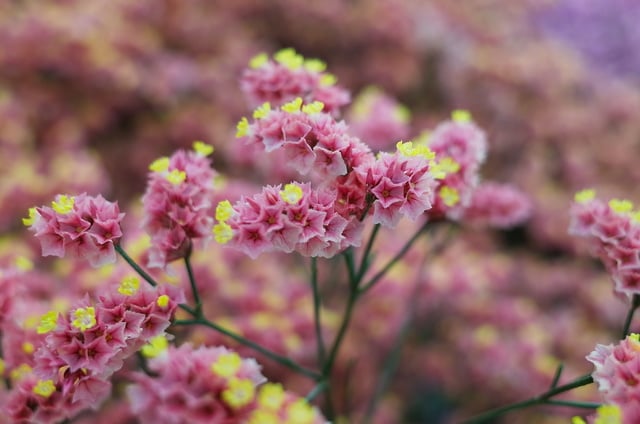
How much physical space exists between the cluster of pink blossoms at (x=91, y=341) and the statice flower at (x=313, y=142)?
328 mm

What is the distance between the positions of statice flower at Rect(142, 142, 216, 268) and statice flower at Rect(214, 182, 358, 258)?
0.53ft

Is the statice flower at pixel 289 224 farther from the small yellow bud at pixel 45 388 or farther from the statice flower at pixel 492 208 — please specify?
the statice flower at pixel 492 208

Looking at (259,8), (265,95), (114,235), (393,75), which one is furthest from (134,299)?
(259,8)

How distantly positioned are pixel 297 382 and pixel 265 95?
0.94 m

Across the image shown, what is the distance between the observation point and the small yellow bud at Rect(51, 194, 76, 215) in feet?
3.47

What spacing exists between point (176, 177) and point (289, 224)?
31cm

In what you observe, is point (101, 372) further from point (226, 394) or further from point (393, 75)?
point (393, 75)

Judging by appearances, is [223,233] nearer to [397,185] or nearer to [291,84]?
[397,185]

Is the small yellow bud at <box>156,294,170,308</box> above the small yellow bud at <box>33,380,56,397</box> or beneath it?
above

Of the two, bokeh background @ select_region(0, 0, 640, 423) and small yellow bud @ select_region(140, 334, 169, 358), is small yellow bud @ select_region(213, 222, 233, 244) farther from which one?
bokeh background @ select_region(0, 0, 640, 423)

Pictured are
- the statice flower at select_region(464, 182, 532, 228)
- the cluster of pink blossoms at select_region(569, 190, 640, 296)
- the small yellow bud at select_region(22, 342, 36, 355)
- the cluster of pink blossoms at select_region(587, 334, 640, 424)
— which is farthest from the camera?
the statice flower at select_region(464, 182, 532, 228)

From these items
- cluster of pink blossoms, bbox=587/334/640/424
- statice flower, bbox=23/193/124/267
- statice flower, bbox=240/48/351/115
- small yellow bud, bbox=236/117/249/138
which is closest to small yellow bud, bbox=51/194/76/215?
statice flower, bbox=23/193/124/267

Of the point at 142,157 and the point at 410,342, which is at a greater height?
the point at 142,157

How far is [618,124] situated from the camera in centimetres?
377
